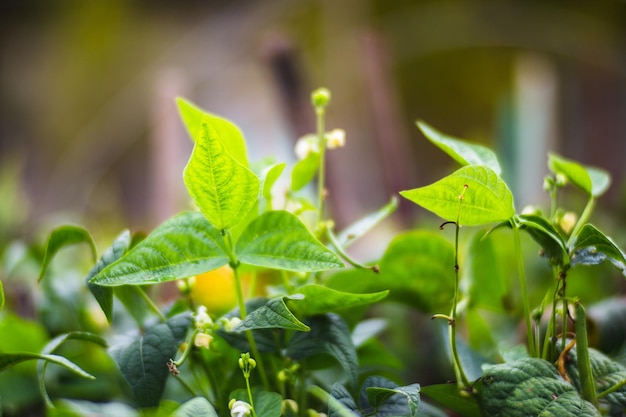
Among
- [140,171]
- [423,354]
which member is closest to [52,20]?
[140,171]

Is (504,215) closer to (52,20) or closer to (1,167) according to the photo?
(1,167)

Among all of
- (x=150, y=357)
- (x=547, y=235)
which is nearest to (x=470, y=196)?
(x=547, y=235)

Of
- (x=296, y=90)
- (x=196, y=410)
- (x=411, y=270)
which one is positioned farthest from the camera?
(x=296, y=90)

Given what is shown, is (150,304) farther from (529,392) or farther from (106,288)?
A: (529,392)

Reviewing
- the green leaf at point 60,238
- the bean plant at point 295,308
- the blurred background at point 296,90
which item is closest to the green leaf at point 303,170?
the bean plant at point 295,308

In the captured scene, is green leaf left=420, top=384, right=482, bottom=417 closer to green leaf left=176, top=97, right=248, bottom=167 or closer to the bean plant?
the bean plant

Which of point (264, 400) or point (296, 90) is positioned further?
point (296, 90)

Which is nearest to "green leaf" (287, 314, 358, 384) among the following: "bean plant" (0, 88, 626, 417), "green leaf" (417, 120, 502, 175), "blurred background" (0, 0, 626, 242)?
"bean plant" (0, 88, 626, 417)

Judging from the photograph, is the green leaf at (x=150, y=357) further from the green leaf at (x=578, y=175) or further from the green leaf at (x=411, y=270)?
the green leaf at (x=578, y=175)
